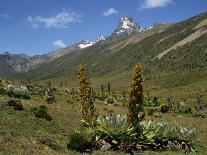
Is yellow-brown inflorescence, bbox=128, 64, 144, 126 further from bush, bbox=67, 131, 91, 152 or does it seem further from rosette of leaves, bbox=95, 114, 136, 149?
Answer: bush, bbox=67, 131, 91, 152

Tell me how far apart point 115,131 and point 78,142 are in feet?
7.27

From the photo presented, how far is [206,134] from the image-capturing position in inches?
1266

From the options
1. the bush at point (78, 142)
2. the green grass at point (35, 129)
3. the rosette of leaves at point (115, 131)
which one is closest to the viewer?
the green grass at point (35, 129)

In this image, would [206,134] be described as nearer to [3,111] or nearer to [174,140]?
[174,140]

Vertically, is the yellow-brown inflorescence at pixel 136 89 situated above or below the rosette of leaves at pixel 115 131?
above

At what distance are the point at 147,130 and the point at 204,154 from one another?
3.40m

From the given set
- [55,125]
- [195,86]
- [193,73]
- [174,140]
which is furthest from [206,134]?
[193,73]

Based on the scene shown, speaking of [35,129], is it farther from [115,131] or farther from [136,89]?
[136,89]

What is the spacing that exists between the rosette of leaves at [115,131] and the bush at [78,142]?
0.93 m

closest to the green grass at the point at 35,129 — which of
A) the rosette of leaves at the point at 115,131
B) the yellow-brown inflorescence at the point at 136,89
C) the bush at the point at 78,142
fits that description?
the bush at the point at 78,142

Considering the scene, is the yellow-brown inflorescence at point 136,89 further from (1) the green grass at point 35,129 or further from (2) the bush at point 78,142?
(2) the bush at point 78,142

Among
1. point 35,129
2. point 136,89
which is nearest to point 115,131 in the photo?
point 136,89

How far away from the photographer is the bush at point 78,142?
68.4 ft

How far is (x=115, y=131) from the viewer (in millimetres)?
22172
